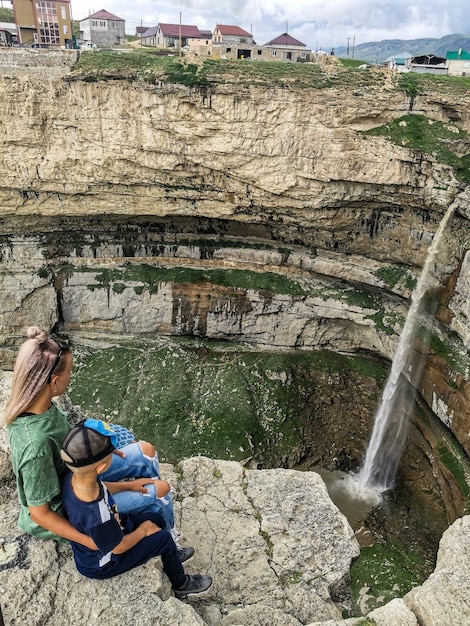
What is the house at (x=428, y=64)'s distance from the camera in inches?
901

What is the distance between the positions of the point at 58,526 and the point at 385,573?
10832mm

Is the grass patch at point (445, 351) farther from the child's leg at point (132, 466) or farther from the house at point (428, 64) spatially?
the house at point (428, 64)

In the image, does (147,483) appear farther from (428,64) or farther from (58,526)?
(428,64)

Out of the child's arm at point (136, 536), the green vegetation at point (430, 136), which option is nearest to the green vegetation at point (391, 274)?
the green vegetation at point (430, 136)

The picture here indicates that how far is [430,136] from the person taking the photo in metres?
14.7

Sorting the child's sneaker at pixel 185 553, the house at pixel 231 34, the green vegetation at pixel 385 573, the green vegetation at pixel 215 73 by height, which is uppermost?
the house at pixel 231 34

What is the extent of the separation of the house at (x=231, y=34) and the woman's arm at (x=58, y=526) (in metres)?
30.8

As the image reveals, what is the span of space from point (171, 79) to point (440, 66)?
605 inches

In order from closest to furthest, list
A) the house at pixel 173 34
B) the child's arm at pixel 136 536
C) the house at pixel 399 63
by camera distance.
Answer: the child's arm at pixel 136 536 < the house at pixel 399 63 < the house at pixel 173 34

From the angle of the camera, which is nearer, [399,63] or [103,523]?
[103,523]

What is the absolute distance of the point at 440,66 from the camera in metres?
23.0

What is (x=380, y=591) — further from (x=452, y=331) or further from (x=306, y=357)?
(x=306, y=357)

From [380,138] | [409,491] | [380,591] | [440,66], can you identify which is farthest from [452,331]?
[440,66]

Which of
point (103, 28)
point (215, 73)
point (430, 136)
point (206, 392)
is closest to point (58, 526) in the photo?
point (206, 392)
